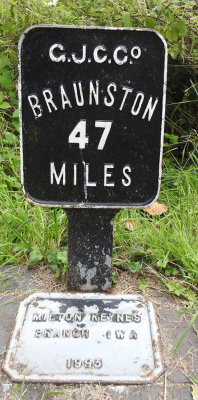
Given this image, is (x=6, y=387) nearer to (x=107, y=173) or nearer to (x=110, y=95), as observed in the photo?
(x=107, y=173)

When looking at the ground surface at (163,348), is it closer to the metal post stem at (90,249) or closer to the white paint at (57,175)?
the metal post stem at (90,249)

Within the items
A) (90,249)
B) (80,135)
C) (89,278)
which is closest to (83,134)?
(80,135)

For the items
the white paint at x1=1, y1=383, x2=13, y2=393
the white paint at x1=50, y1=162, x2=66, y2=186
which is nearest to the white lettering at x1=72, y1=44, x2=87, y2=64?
the white paint at x1=50, y1=162, x2=66, y2=186

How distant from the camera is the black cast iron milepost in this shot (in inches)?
57.1

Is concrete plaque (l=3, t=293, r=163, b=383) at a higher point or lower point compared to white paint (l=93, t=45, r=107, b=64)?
lower

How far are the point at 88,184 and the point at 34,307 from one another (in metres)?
0.55

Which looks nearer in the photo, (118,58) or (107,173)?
(118,58)

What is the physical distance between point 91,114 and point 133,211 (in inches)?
37.1

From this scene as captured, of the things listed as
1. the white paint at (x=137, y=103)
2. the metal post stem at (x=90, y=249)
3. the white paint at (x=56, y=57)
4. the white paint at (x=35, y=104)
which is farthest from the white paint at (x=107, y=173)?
the white paint at (x=56, y=57)

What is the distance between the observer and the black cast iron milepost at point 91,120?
145 centimetres

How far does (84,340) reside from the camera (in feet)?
4.88

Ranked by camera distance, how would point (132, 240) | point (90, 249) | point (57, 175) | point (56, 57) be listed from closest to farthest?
1. point (56, 57)
2. point (57, 175)
3. point (90, 249)
4. point (132, 240)

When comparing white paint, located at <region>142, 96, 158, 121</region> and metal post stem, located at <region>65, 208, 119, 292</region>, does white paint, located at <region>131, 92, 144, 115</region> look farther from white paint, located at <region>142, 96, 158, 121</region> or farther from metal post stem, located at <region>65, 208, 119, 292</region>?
metal post stem, located at <region>65, 208, 119, 292</region>

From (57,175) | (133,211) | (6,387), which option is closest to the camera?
(6,387)
